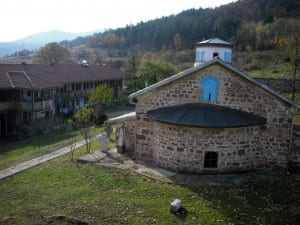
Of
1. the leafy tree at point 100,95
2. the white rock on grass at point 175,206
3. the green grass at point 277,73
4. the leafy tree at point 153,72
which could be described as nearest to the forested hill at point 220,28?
the green grass at point 277,73

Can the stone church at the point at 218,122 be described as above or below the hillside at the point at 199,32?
below

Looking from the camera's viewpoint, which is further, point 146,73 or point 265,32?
point 265,32

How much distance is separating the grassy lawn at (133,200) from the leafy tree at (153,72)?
30.7 meters

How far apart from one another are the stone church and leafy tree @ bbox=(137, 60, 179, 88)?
2870cm

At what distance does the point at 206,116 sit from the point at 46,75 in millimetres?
25485

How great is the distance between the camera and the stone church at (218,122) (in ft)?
51.5

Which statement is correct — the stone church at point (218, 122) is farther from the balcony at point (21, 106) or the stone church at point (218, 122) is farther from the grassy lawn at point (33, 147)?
the balcony at point (21, 106)

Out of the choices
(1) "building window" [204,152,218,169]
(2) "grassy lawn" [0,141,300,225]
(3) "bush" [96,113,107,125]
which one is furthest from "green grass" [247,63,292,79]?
(2) "grassy lawn" [0,141,300,225]

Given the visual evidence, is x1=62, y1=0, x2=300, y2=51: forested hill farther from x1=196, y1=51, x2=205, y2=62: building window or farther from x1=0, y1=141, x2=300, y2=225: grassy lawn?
x1=0, y1=141, x2=300, y2=225: grassy lawn

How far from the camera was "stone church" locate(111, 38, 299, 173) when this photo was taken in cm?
1571

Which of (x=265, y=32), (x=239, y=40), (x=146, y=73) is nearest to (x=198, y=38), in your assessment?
(x=239, y=40)

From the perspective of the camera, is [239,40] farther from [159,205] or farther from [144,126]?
[159,205]

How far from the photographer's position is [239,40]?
82.9 metres

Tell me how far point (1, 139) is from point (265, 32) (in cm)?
6543
